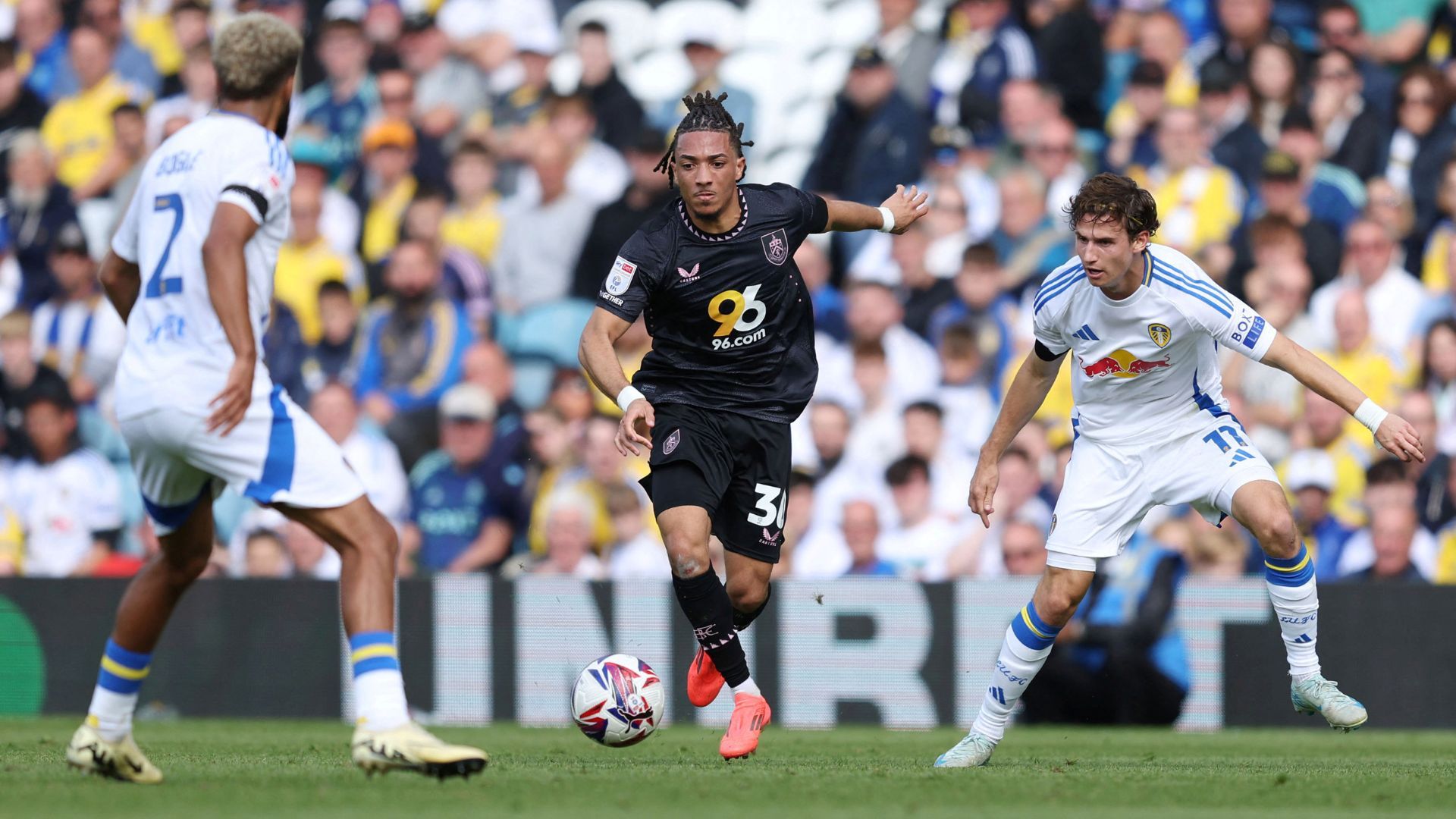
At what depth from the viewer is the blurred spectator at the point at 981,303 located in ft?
41.4

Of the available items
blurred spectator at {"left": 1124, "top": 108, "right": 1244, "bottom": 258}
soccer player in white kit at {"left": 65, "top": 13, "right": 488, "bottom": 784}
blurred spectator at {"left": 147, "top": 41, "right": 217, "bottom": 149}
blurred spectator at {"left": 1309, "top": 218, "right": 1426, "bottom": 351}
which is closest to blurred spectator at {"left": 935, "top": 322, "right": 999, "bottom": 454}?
blurred spectator at {"left": 1124, "top": 108, "right": 1244, "bottom": 258}

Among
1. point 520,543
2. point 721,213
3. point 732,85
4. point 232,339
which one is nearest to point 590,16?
point 732,85

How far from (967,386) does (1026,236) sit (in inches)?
51.4

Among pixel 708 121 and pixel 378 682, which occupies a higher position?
pixel 708 121

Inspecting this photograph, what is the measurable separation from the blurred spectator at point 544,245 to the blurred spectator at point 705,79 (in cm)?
110

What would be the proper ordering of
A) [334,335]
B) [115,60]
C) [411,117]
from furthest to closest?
[115,60]
[411,117]
[334,335]

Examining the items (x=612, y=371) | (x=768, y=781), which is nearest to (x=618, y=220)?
(x=612, y=371)

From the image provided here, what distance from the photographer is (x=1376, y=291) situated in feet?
39.9

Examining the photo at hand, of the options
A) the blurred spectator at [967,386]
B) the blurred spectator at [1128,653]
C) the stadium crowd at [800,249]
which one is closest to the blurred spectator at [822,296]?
the stadium crowd at [800,249]

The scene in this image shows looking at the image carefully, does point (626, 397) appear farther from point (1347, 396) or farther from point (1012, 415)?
point (1347, 396)

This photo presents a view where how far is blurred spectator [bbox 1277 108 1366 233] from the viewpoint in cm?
1268

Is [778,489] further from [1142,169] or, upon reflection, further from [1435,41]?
[1435,41]

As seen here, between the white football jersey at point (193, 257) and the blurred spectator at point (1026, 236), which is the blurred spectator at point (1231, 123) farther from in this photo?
the white football jersey at point (193, 257)

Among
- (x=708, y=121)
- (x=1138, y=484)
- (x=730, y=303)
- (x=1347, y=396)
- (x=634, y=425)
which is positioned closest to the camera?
(x=1347, y=396)
